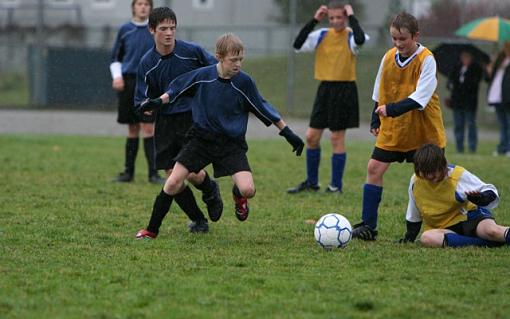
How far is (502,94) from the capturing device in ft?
51.6

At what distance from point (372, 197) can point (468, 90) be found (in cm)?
1000

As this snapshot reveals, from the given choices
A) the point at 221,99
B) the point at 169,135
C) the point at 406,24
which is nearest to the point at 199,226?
the point at 169,135

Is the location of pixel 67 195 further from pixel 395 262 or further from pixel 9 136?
pixel 9 136

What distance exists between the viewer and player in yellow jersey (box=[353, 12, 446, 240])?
6.40 metres

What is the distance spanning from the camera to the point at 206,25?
69.4 ft

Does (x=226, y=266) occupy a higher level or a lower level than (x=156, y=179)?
higher

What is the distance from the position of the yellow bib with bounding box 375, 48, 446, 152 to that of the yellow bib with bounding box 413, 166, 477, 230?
37 centimetres

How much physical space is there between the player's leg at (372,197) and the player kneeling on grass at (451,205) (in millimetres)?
333

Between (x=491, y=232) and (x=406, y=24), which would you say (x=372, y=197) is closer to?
(x=491, y=232)

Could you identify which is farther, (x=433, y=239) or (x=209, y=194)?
(x=209, y=194)

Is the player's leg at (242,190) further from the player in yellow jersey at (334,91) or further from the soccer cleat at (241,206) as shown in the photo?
the player in yellow jersey at (334,91)

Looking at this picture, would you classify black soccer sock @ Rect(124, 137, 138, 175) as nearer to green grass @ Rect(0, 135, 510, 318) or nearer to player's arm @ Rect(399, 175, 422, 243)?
green grass @ Rect(0, 135, 510, 318)

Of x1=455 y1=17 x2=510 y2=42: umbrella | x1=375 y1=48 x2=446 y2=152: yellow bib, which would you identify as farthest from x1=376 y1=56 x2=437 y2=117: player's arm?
x1=455 y1=17 x2=510 y2=42: umbrella

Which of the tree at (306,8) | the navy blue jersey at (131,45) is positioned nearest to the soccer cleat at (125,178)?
the navy blue jersey at (131,45)
